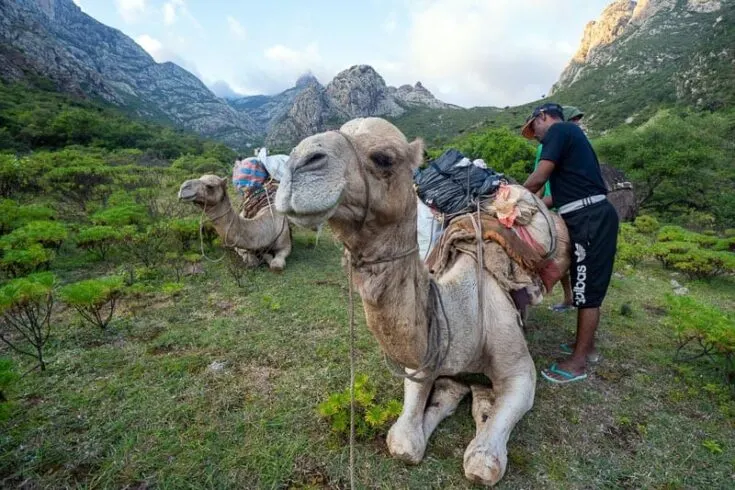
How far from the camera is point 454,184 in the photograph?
9.89 feet

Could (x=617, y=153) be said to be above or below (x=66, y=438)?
above

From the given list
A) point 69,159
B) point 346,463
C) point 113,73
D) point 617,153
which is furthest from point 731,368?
point 113,73

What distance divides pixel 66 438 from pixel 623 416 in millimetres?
3762

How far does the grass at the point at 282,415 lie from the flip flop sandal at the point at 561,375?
0.24 ft

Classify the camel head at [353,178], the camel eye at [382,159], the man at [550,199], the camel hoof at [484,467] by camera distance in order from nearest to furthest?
the camel head at [353,178]
the camel eye at [382,159]
the camel hoof at [484,467]
the man at [550,199]

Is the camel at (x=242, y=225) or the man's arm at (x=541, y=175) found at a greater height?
the man's arm at (x=541, y=175)

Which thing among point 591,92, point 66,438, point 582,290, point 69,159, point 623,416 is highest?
point 591,92

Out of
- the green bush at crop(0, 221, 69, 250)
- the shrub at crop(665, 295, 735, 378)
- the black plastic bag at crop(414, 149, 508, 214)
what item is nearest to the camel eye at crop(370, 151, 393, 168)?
the black plastic bag at crop(414, 149, 508, 214)

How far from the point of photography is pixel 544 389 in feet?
9.70

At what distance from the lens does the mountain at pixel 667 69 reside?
126ft

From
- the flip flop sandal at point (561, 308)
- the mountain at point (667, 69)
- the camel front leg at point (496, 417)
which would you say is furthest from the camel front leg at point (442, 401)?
the mountain at point (667, 69)

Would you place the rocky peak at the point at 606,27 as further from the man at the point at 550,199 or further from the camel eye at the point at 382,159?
the camel eye at the point at 382,159

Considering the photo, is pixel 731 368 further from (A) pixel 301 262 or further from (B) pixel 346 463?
(A) pixel 301 262

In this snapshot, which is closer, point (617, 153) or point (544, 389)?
point (544, 389)
